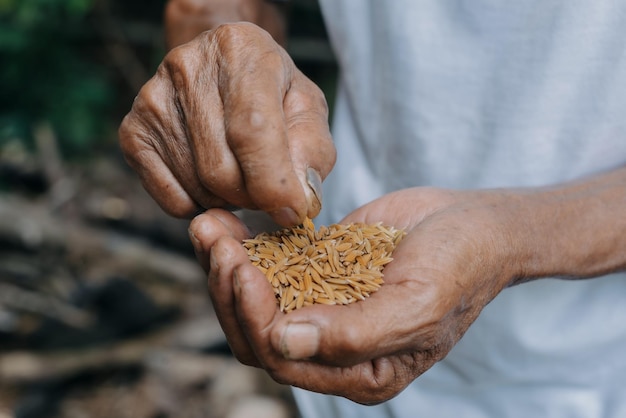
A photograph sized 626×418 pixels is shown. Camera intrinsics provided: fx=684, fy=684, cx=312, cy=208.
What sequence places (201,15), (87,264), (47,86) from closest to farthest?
1. (201,15)
2. (87,264)
3. (47,86)

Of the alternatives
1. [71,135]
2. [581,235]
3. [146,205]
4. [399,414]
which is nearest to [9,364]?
[146,205]

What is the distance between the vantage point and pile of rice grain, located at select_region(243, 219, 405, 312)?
51.3 inches

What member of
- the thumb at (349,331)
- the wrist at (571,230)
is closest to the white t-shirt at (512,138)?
the wrist at (571,230)

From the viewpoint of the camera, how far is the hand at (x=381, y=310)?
1.10 metres

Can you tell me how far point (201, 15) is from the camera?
1.73 meters

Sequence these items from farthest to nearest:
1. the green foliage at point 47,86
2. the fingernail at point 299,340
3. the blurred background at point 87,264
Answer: the green foliage at point 47,86 < the blurred background at point 87,264 < the fingernail at point 299,340

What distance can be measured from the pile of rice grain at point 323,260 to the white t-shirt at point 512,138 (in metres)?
0.32

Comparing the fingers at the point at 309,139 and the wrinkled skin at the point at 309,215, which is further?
the fingers at the point at 309,139

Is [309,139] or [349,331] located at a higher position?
[309,139]

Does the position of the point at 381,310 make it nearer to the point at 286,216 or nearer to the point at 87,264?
the point at 286,216

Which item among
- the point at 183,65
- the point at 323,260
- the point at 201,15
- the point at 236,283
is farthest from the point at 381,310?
the point at 201,15

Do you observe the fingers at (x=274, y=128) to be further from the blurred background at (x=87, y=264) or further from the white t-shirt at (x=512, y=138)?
the blurred background at (x=87, y=264)

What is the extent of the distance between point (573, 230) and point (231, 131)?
704 millimetres

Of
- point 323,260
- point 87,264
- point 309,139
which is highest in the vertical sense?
point 309,139
